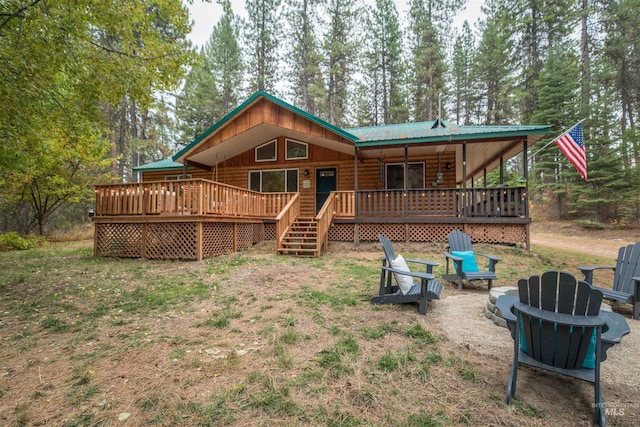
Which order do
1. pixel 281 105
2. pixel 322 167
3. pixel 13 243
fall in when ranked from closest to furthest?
1. pixel 281 105
2. pixel 13 243
3. pixel 322 167

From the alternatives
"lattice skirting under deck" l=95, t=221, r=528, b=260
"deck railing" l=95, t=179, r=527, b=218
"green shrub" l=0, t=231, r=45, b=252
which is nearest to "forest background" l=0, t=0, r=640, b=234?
"deck railing" l=95, t=179, r=527, b=218

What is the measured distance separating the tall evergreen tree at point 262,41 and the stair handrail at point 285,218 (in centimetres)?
1578

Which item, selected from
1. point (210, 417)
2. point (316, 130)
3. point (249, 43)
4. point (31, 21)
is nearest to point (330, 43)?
point (249, 43)

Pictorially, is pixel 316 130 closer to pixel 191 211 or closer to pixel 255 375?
pixel 191 211

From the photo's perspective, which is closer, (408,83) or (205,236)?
(205,236)

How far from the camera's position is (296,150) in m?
12.6

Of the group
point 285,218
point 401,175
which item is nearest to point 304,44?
point 401,175

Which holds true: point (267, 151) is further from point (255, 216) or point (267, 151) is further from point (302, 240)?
point (302, 240)

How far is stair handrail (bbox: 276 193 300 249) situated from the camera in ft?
28.3

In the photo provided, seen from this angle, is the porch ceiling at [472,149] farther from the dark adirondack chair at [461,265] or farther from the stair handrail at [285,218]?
the dark adirondack chair at [461,265]

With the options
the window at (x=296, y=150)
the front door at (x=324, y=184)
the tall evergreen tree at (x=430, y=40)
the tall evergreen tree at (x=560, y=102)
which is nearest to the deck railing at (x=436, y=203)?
the front door at (x=324, y=184)

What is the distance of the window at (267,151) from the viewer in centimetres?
1285

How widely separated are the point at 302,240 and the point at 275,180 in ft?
15.6

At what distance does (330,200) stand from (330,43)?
1492 centimetres
